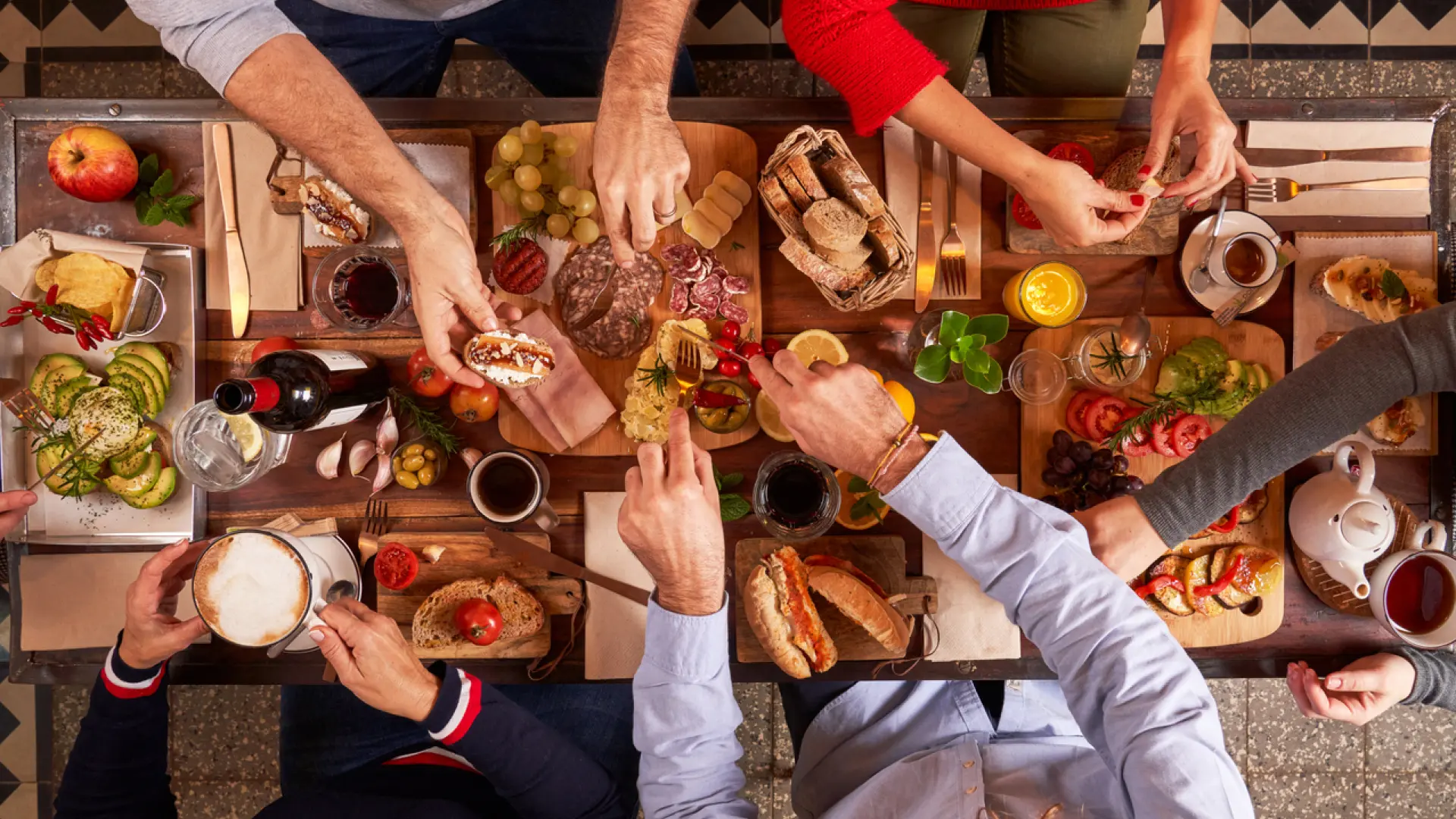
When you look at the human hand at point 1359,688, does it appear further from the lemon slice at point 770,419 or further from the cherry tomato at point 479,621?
the cherry tomato at point 479,621

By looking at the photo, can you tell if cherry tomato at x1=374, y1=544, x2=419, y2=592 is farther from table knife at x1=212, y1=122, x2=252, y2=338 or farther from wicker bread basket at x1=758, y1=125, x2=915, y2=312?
wicker bread basket at x1=758, y1=125, x2=915, y2=312

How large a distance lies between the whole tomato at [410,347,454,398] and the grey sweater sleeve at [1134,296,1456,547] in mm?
1613

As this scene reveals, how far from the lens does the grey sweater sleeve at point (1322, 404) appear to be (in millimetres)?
1684

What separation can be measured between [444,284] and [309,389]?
1.15 ft

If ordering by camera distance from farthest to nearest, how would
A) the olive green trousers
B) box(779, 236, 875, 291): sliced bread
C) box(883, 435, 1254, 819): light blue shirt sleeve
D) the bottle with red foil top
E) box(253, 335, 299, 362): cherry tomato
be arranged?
the olive green trousers, box(253, 335, 299, 362): cherry tomato, box(779, 236, 875, 291): sliced bread, the bottle with red foil top, box(883, 435, 1254, 819): light blue shirt sleeve

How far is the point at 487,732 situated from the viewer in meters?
1.69

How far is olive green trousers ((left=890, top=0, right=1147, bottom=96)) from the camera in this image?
205cm

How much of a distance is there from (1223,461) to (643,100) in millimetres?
1440

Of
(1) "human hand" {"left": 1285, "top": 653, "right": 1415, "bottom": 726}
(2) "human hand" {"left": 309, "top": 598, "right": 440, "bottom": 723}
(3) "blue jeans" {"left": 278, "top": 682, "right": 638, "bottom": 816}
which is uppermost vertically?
(2) "human hand" {"left": 309, "top": 598, "right": 440, "bottom": 723}

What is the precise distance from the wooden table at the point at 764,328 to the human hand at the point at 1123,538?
21 cm

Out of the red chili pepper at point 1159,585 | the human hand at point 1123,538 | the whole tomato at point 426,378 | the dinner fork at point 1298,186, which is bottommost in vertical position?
the red chili pepper at point 1159,585

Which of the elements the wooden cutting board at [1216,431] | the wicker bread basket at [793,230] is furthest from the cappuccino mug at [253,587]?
the wooden cutting board at [1216,431]

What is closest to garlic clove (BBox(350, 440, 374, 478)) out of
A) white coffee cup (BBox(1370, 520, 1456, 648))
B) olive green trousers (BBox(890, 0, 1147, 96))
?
olive green trousers (BBox(890, 0, 1147, 96))

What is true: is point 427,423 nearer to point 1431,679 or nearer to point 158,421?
point 158,421
